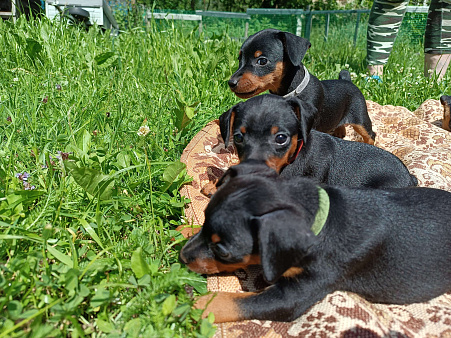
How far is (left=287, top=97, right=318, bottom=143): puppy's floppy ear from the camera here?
11.2 feet

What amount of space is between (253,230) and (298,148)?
1604 mm

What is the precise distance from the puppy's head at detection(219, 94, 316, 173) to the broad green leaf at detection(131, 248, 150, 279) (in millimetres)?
1288

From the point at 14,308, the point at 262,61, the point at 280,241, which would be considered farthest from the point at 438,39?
the point at 14,308

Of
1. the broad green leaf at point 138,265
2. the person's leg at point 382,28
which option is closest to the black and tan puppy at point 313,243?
the broad green leaf at point 138,265

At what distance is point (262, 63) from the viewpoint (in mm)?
4598

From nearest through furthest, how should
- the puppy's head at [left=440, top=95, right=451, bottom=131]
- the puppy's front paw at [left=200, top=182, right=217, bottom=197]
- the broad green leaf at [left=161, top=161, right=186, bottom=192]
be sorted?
1. the broad green leaf at [left=161, top=161, right=186, bottom=192]
2. the puppy's front paw at [left=200, top=182, right=217, bottom=197]
3. the puppy's head at [left=440, top=95, right=451, bottom=131]

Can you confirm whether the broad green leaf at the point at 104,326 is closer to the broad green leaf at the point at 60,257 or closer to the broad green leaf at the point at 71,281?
the broad green leaf at the point at 71,281

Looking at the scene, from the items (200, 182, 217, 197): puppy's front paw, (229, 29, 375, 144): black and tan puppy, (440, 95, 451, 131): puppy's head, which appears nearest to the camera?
(200, 182, 217, 197): puppy's front paw

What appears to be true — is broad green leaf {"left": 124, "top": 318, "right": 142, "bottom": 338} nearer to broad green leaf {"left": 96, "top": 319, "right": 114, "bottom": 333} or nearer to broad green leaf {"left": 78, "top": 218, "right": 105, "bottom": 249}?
broad green leaf {"left": 96, "top": 319, "right": 114, "bottom": 333}

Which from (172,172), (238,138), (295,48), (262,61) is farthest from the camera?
(262,61)

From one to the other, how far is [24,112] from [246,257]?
9.54 ft

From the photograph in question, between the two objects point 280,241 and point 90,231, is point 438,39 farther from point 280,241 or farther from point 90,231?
point 90,231

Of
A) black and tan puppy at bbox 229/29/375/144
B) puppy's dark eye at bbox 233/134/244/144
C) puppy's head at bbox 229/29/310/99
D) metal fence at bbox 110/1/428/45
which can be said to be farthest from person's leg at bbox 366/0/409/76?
puppy's dark eye at bbox 233/134/244/144

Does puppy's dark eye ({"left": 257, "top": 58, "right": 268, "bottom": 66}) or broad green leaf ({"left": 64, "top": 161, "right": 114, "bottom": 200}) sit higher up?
puppy's dark eye ({"left": 257, "top": 58, "right": 268, "bottom": 66})
